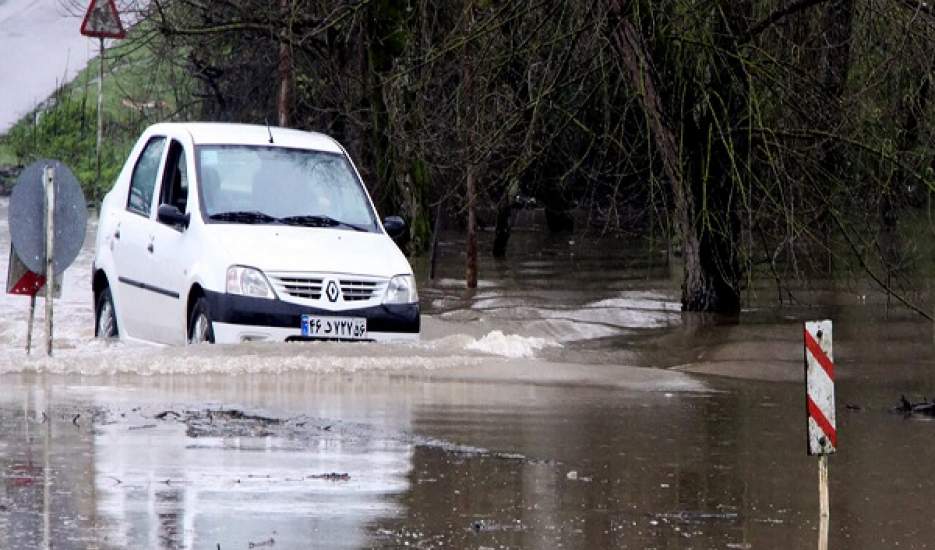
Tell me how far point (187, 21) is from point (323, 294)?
1288 cm

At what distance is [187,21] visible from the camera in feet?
83.6

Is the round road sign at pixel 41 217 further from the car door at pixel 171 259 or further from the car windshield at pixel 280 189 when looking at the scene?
the car windshield at pixel 280 189

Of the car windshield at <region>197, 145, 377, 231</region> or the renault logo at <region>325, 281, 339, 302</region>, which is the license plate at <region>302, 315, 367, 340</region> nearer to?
the renault logo at <region>325, 281, 339, 302</region>

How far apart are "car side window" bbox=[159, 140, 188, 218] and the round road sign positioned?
1258 mm

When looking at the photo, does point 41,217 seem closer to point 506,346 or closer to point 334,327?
point 334,327

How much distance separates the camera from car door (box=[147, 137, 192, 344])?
13.7 m

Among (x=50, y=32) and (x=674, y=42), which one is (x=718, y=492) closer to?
(x=674, y=42)

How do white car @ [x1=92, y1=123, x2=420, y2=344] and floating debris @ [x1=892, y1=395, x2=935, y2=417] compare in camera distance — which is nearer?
floating debris @ [x1=892, y1=395, x2=935, y2=417]

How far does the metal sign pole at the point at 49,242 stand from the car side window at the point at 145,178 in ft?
5.10

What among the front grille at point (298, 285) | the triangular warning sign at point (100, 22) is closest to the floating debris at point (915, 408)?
the front grille at point (298, 285)

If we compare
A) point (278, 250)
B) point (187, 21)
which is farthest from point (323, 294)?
point (187, 21)

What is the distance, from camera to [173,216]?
45.4 feet

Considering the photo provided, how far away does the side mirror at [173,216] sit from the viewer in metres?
13.8

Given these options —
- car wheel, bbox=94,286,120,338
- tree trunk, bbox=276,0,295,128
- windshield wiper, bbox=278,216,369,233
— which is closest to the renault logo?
windshield wiper, bbox=278,216,369,233
